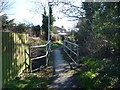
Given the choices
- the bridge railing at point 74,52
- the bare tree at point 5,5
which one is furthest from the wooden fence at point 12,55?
the bare tree at point 5,5

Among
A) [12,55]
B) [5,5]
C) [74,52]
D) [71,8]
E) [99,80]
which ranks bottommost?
[99,80]

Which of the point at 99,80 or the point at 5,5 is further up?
the point at 5,5

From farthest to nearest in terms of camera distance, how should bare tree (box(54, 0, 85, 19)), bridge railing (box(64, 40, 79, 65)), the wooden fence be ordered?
bare tree (box(54, 0, 85, 19))
bridge railing (box(64, 40, 79, 65))
the wooden fence

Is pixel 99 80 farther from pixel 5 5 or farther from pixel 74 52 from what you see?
pixel 5 5

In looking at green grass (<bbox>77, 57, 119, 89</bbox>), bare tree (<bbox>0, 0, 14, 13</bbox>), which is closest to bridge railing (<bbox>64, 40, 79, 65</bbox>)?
green grass (<bbox>77, 57, 119, 89</bbox>)

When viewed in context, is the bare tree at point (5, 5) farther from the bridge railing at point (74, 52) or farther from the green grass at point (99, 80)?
the green grass at point (99, 80)

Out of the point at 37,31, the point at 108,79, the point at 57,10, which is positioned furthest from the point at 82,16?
the point at 37,31

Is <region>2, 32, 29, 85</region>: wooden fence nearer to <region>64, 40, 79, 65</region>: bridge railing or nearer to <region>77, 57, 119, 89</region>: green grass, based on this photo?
<region>77, 57, 119, 89</region>: green grass

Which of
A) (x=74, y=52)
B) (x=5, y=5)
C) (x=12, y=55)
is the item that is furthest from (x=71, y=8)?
(x=5, y=5)

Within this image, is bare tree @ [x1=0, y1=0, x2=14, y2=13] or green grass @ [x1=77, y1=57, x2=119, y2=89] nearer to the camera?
green grass @ [x1=77, y1=57, x2=119, y2=89]

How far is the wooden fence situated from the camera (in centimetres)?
356

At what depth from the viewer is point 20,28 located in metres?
15.3

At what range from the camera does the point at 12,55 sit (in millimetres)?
3994

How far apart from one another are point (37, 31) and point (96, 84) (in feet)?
58.6
